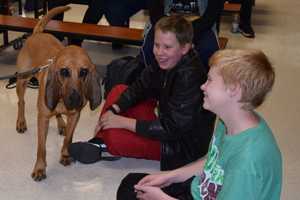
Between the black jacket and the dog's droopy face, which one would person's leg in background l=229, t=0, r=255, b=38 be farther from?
the dog's droopy face

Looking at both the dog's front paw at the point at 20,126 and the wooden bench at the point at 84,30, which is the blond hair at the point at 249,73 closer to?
the dog's front paw at the point at 20,126

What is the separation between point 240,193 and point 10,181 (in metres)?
1.76

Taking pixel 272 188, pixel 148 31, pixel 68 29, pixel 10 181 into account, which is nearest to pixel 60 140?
pixel 10 181

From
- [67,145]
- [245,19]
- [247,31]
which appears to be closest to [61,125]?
[67,145]

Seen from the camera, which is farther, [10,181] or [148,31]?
[148,31]

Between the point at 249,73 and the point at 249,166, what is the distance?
275 millimetres

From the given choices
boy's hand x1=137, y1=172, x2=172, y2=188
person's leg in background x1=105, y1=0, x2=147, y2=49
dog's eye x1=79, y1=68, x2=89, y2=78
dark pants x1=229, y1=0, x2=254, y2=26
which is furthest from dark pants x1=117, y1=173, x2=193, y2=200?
dark pants x1=229, y1=0, x2=254, y2=26

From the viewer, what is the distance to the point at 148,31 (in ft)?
12.1

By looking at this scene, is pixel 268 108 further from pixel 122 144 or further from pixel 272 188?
pixel 272 188

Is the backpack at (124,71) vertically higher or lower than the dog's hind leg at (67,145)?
higher

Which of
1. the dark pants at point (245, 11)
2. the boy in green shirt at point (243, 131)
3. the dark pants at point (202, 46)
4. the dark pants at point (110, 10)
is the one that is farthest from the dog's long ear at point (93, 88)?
the dark pants at point (245, 11)

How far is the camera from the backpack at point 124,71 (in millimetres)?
3549

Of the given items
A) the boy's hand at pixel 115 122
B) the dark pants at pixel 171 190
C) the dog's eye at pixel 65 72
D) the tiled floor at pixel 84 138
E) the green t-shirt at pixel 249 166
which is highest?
the green t-shirt at pixel 249 166

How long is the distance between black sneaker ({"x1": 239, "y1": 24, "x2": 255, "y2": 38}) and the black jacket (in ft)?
11.2
